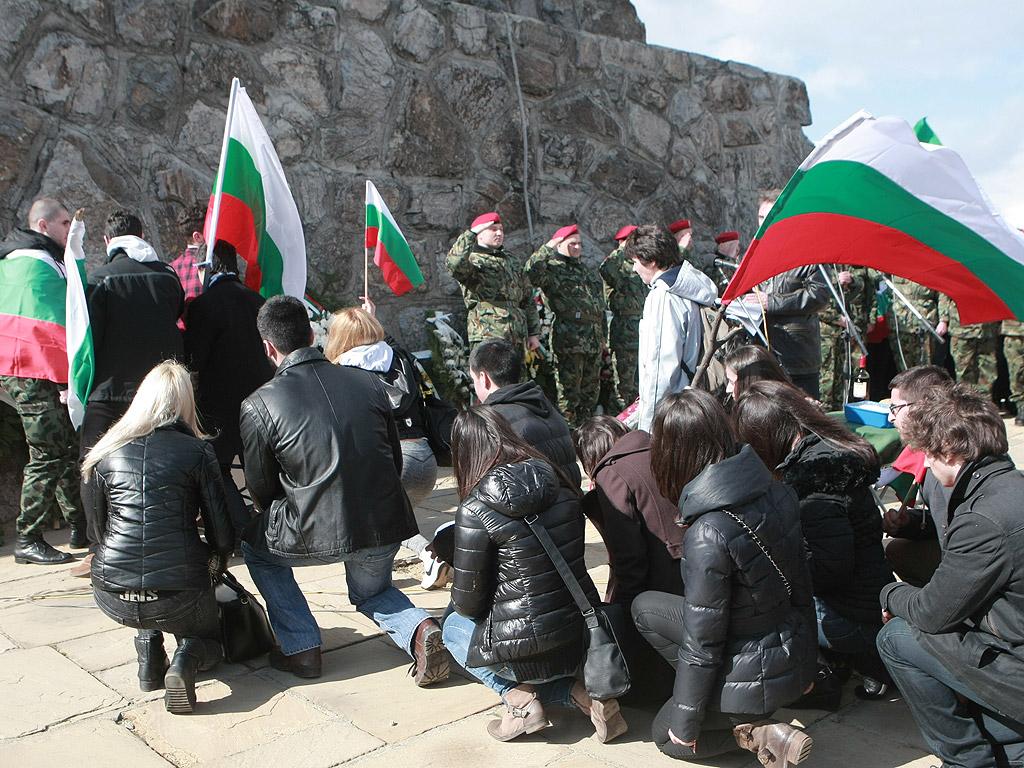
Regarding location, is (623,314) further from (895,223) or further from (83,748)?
(83,748)

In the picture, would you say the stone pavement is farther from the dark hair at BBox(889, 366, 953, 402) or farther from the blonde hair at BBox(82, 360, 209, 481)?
the dark hair at BBox(889, 366, 953, 402)

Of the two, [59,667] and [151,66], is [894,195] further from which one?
[151,66]

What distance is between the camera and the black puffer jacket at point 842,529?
3371 mm

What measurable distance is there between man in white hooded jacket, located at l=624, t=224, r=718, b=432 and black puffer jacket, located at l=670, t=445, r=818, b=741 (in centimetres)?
197

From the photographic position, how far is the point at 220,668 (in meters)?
3.92

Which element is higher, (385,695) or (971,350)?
(971,350)

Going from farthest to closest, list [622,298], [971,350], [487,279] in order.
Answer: [971,350], [622,298], [487,279]

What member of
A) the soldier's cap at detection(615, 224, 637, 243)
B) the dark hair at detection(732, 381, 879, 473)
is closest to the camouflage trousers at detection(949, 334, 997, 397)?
the soldier's cap at detection(615, 224, 637, 243)

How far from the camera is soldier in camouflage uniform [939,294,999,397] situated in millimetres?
9734

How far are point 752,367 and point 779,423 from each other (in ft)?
2.64

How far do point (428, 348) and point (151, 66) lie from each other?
10.2 ft

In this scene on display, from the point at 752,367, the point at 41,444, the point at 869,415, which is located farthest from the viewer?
the point at 41,444

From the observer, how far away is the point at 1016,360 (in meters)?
9.55

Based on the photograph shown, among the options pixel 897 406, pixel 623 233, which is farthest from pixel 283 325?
pixel 623 233
